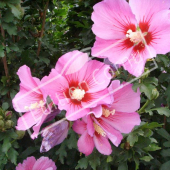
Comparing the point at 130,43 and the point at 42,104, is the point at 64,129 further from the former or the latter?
the point at 130,43

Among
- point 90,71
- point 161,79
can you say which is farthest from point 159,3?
point 161,79

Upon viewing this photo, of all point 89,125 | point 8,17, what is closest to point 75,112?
point 89,125

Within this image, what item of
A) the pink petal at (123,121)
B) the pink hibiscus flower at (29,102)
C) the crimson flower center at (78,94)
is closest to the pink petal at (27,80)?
the pink hibiscus flower at (29,102)

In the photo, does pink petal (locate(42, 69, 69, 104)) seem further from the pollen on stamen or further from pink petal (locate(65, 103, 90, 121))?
the pollen on stamen

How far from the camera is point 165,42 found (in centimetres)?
72

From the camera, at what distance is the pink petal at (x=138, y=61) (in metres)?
0.71

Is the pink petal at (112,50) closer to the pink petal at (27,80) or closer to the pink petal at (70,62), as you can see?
the pink petal at (70,62)

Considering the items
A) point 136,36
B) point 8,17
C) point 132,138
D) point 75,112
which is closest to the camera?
point 75,112

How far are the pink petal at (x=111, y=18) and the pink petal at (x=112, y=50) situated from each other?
17 mm

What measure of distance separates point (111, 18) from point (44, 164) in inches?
28.6

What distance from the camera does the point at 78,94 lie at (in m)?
0.76

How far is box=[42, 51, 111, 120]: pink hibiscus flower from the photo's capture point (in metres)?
0.70

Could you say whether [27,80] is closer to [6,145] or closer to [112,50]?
[112,50]

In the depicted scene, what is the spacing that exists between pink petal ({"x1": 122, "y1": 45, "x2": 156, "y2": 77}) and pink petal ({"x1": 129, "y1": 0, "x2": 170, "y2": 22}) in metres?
0.09
